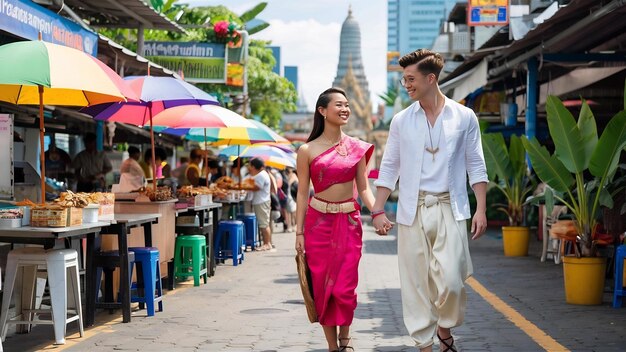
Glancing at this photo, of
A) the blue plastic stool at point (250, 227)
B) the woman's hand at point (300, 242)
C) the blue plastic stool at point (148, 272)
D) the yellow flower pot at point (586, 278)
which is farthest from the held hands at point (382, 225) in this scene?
the blue plastic stool at point (250, 227)

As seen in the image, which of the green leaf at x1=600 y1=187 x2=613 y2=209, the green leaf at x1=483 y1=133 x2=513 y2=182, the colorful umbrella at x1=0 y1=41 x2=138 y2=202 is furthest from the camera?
the green leaf at x1=483 y1=133 x2=513 y2=182

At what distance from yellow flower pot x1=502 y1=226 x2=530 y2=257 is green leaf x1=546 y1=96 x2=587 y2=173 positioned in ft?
22.0

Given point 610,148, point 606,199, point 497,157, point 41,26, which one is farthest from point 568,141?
point 497,157

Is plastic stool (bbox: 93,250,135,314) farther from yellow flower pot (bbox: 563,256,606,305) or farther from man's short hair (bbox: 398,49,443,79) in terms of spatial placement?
yellow flower pot (bbox: 563,256,606,305)

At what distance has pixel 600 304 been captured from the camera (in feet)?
36.2

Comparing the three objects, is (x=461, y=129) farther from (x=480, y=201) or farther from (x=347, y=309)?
(x=347, y=309)

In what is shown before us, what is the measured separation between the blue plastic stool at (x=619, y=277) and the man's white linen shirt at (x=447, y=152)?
4.40 meters

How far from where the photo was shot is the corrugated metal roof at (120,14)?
18.0 m

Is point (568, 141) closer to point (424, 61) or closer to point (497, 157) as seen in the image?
point (424, 61)

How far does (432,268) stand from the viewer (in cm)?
660

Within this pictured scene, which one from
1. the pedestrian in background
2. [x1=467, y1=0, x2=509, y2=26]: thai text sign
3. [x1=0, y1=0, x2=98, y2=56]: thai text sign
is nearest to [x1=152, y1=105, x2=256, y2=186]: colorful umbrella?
[x1=0, y1=0, x2=98, y2=56]: thai text sign

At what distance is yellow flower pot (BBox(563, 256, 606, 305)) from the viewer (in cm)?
1087

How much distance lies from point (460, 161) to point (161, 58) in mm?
17396

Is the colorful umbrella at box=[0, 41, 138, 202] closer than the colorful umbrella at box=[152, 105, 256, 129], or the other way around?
the colorful umbrella at box=[0, 41, 138, 202]
